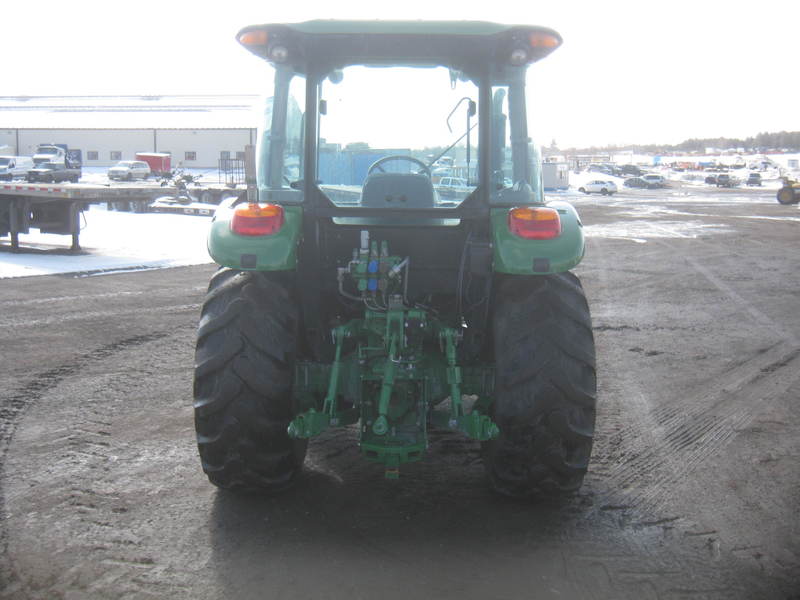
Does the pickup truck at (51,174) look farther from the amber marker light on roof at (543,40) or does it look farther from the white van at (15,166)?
the amber marker light on roof at (543,40)

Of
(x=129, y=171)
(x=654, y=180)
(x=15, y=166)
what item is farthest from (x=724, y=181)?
(x=15, y=166)

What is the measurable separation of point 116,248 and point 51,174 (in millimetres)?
28753

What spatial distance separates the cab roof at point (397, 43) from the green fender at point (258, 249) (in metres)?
0.96

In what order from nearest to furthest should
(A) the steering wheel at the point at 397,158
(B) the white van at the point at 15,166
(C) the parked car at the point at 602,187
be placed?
(A) the steering wheel at the point at 397,158 < (B) the white van at the point at 15,166 < (C) the parked car at the point at 602,187

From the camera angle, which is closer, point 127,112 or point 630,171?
point 127,112

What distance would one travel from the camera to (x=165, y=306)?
10.9m

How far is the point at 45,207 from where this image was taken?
16.3m

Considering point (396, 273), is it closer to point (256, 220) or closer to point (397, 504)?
point (256, 220)

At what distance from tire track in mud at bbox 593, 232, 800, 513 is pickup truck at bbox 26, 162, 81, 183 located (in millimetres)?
39788

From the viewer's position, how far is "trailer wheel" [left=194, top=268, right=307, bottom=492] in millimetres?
4215

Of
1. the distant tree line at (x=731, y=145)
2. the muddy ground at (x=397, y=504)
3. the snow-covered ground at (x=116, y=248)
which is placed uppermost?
the distant tree line at (x=731, y=145)

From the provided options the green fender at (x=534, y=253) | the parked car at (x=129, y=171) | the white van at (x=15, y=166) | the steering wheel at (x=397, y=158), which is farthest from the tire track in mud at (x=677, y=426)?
the parked car at (x=129, y=171)

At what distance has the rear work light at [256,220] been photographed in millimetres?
4332

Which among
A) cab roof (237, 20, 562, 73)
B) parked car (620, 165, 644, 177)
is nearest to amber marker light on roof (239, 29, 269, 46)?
cab roof (237, 20, 562, 73)
